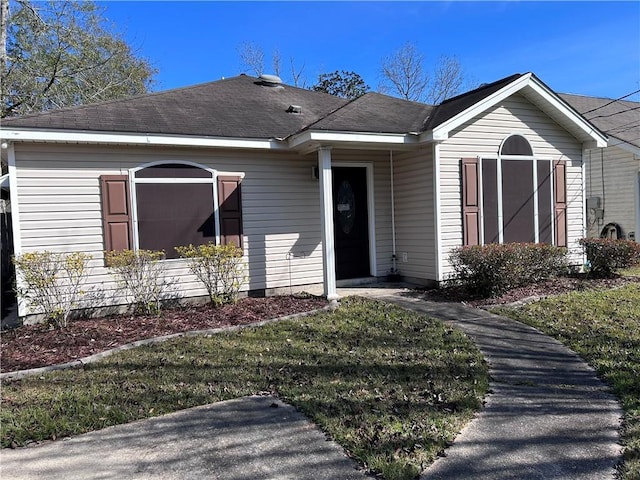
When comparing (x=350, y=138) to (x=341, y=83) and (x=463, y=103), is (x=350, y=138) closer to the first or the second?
(x=463, y=103)

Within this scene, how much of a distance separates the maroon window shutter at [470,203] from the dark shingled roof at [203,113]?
3123 millimetres

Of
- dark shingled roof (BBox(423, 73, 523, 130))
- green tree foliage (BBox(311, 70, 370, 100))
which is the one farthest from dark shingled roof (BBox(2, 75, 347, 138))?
green tree foliage (BBox(311, 70, 370, 100))

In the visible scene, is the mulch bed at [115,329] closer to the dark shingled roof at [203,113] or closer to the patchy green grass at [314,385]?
the patchy green grass at [314,385]

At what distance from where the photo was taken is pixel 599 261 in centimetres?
885

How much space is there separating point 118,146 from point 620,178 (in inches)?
528

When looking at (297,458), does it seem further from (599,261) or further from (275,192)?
(599,261)

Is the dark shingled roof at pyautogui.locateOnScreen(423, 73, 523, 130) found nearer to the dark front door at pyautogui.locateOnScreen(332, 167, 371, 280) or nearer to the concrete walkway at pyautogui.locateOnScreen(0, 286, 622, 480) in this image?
the dark front door at pyautogui.locateOnScreen(332, 167, 371, 280)

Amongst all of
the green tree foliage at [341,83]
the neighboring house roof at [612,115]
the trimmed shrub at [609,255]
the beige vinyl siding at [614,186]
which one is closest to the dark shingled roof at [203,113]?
the trimmed shrub at [609,255]

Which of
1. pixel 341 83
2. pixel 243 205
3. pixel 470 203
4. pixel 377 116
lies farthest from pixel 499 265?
pixel 341 83

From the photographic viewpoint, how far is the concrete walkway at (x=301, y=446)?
8.87ft

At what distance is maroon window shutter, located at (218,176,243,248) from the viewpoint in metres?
7.68

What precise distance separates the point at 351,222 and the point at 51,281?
16.8ft

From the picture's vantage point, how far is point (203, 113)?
8.20m

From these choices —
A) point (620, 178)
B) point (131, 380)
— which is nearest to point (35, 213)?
point (131, 380)
